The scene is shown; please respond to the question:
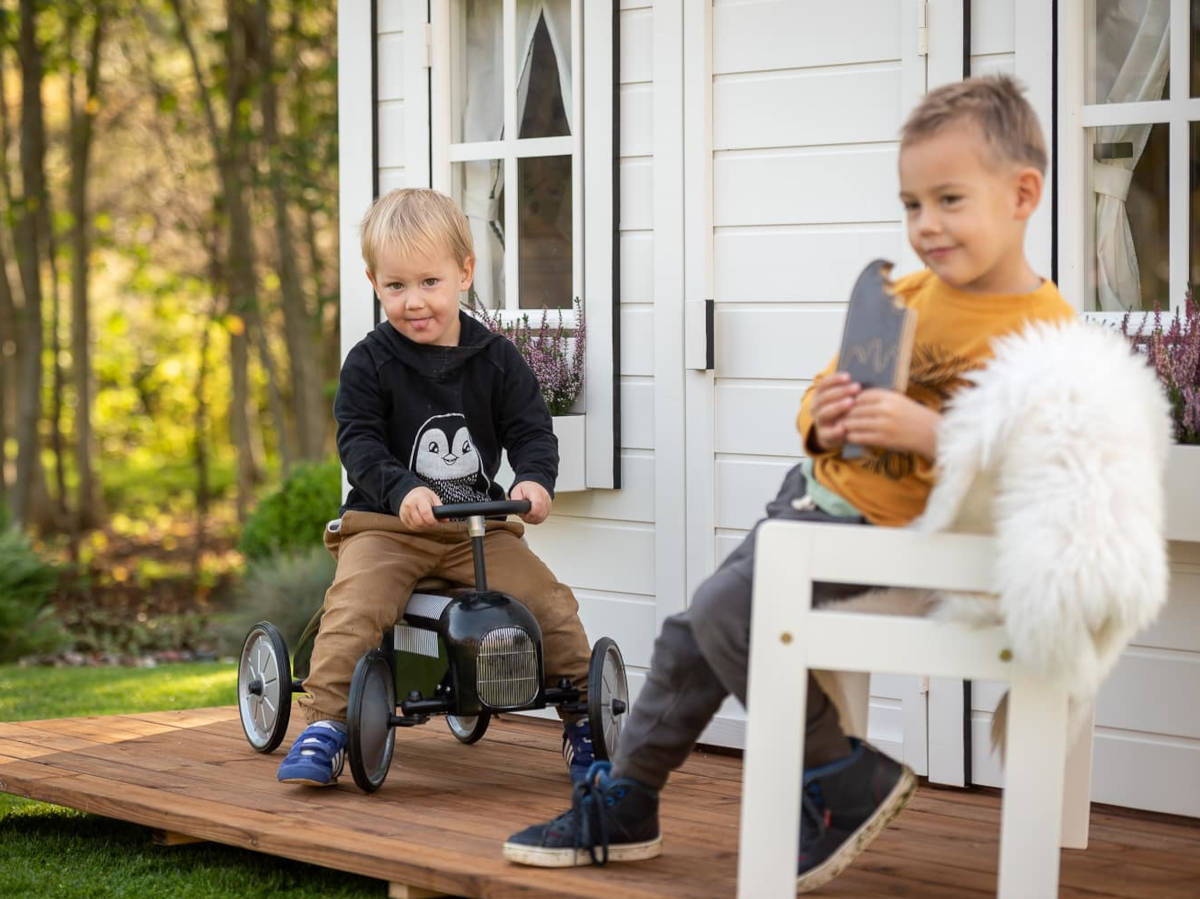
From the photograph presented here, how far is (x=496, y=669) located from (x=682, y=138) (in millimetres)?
1474

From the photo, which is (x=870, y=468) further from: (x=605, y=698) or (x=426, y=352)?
(x=426, y=352)

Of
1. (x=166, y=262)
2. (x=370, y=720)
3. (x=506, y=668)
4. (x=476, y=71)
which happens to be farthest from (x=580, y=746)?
(x=166, y=262)

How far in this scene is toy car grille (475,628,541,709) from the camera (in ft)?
11.2

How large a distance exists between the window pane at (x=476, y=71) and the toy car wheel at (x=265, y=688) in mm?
1556

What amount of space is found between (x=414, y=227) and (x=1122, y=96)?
1576mm

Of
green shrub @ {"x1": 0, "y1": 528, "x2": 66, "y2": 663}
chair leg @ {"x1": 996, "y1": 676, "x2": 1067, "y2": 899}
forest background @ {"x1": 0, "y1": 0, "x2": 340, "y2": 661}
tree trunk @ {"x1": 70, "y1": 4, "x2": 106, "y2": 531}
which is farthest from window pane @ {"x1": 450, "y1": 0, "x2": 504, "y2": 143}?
tree trunk @ {"x1": 70, "y1": 4, "x2": 106, "y2": 531}

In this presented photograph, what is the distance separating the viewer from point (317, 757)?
135 inches

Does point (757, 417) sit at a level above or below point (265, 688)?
above

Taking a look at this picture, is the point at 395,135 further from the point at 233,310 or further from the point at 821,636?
the point at 233,310

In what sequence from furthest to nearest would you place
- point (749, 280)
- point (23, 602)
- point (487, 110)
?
point (23, 602)
point (487, 110)
point (749, 280)

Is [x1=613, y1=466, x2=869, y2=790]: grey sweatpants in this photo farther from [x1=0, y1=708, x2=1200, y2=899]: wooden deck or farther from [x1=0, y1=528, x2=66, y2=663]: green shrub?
[x1=0, y1=528, x2=66, y2=663]: green shrub

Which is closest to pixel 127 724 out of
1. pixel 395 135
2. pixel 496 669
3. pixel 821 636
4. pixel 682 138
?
pixel 496 669

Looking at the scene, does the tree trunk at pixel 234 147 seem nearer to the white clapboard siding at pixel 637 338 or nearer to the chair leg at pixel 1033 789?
the white clapboard siding at pixel 637 338

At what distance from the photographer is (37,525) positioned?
37.8 ft
